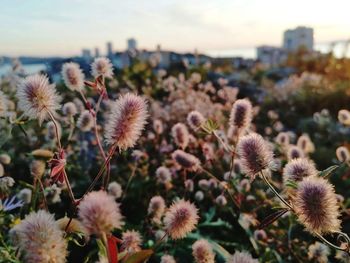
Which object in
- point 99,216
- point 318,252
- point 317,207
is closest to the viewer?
point 99,216

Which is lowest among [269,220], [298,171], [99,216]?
[269,220]

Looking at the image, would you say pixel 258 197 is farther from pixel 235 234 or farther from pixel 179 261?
pixel 179 261

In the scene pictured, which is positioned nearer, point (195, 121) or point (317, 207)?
point (317, 207)

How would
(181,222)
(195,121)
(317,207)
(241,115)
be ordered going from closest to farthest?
1. (317,207)
2. (181,222)
3. (241,115)
4. (195,121)

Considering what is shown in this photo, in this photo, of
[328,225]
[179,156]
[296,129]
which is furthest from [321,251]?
[296,129]

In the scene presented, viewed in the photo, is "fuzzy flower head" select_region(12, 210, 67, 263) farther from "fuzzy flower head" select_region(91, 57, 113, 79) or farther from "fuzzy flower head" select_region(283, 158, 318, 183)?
"fuzzy flower head" select_region(91, 57, 113, 79)

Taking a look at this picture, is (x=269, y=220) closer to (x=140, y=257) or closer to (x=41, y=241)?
(x=140, y=257)

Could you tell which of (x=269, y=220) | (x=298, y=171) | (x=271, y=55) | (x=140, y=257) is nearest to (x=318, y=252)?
(x=298, y=171)
